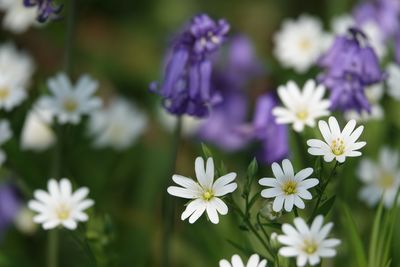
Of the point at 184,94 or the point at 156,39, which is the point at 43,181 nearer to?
the point at 184,94

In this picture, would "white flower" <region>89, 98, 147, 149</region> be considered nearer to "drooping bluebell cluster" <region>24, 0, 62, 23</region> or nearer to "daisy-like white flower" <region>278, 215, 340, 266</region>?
"drooping bluebell cluster" <region>24, 0, 62, 23</region>

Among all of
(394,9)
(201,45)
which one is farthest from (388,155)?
(201,45)

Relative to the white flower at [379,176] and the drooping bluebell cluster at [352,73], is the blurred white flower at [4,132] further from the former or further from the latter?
the white flower at [379,176]

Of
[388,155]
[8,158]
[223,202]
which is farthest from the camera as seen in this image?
[388,155]

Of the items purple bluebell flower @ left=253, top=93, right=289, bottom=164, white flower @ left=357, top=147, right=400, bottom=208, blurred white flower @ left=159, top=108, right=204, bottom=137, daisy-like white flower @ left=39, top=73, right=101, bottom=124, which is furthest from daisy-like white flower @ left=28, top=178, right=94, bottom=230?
blurred white flower @ left=159, top=108, right=204, bottom=137

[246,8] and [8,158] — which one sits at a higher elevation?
[246,8]

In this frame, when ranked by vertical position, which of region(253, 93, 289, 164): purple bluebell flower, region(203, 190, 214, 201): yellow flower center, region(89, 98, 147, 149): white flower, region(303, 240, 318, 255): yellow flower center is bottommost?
region(303, 240, 318, 255): yellow flower center

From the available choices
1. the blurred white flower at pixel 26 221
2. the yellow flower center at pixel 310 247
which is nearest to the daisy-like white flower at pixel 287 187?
→ the yellow flower center at pixel 310 247

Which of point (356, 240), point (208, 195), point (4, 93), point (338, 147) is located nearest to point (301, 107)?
point (356, 240)
